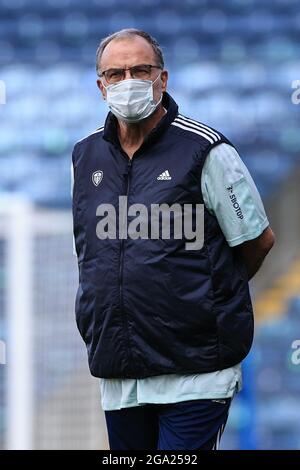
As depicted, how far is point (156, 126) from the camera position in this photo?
2.32m

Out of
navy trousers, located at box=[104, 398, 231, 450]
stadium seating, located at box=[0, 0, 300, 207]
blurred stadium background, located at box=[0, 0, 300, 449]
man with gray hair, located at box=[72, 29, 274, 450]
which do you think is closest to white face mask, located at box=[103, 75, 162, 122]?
man with gray hair, located at box=[72, 29, 274, 450]

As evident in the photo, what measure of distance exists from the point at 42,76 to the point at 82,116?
1.86 ft

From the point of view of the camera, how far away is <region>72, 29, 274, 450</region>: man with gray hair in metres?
2.23

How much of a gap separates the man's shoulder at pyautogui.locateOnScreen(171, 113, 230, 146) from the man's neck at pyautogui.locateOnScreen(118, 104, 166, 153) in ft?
0.16

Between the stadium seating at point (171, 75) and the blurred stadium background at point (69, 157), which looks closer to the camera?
the blurred stadium background at point (69, 157)

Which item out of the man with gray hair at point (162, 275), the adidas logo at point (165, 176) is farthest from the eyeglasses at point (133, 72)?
the adidas logo at point (165, 176)

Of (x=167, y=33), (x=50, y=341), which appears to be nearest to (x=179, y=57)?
(x=167, y=33)

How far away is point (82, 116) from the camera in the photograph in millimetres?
7086

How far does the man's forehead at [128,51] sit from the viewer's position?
7.58 feet

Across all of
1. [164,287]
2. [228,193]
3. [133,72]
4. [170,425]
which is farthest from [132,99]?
[170,425]

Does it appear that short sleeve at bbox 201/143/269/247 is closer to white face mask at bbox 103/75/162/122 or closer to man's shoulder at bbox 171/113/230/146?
man's shoulder at bbox 171/113/230/146

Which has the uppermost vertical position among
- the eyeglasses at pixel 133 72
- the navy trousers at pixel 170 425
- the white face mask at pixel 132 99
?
the eyeglasses at pixel 133 72

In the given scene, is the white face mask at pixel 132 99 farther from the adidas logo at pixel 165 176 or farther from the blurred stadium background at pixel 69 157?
the blurred stadium background at pixel 69 157

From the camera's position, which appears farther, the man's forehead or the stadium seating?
the stadium seating
